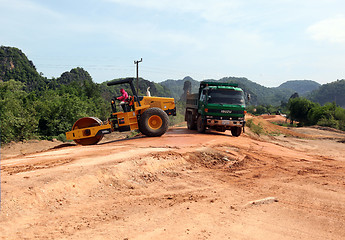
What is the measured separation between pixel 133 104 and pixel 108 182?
20.9 ft

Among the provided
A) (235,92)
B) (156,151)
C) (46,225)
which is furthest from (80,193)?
(235,92)

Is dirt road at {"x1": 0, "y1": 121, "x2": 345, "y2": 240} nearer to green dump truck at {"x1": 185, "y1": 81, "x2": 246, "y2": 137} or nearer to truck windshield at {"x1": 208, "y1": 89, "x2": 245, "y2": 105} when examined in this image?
green dump truck at {"x1": 185, "y1": 81, "x2": 246, "y2": 137}

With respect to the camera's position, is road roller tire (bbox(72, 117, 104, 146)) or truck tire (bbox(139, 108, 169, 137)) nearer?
truck tire (bbox(139, 108, 169, 137))

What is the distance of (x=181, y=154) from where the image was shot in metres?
9.89

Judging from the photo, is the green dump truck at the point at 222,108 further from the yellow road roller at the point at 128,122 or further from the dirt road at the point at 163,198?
the dirt road at the point at 163,198

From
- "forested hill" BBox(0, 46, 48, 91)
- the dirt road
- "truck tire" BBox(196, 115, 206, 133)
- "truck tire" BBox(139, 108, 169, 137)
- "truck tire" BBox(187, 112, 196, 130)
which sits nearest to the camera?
the dirt road

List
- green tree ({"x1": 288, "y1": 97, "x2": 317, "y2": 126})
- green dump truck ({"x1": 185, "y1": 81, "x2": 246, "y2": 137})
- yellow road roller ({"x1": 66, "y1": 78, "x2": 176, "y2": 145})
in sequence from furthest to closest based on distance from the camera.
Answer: green tree ({"x1": 288, "y1": 97, "x2": 317, "y2": 126})
green dump truck ({"x1": 185, "y1": 81, "x2": 246, "y2": 137})
yellow road roller ({"x1": 66, "y1": 78, "x2": 176, "y2": 145})

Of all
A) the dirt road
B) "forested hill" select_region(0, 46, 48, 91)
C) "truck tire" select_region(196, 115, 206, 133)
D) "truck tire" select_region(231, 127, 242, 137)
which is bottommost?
the dirt road

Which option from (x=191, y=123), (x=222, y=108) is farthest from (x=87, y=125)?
(x=191, y=123)

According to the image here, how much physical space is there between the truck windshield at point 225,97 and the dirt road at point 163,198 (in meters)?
6.30

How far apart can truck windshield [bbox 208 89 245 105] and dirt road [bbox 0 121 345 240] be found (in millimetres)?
6303

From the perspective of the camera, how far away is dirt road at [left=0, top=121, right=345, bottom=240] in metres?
4.79

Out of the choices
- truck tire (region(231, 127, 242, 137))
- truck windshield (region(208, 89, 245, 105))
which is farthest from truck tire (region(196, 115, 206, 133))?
truck tire (region(231, 127, 242, 137))

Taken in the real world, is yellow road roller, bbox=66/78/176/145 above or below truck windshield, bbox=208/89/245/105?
below
